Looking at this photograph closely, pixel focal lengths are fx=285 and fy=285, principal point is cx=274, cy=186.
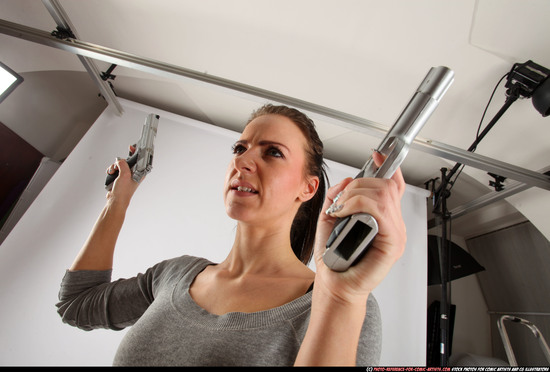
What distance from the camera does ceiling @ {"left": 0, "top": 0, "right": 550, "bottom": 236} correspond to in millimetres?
1020

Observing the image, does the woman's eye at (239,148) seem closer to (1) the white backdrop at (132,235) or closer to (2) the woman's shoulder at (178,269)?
(2) the woman's shoulder at (178,269)

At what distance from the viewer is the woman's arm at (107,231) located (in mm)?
631

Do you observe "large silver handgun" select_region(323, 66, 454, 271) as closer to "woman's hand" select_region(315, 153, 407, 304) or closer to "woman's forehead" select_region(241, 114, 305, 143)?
"woman's hand" select_region(315, 153, 407, 304)

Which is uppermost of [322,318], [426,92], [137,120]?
[137,120]

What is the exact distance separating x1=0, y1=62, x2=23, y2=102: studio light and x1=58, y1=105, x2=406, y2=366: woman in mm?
1127

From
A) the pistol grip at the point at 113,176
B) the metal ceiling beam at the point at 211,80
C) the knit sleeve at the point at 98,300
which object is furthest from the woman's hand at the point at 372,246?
the metal ceiling beam at the point at 211,80

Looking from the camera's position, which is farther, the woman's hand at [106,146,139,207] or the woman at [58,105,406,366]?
the woman's hand at [106,146,139,207]

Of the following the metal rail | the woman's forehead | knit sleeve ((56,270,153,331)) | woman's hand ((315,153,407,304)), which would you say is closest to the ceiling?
the woman's forehead

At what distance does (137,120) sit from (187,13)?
698 mm

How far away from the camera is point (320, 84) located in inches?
52.9

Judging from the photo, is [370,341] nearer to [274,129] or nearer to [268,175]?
[268,175]

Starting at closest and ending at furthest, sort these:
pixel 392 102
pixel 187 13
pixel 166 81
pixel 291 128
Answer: pixel 291 128 → pixel 187 13 → pixel 392 102 → pixel 166 81

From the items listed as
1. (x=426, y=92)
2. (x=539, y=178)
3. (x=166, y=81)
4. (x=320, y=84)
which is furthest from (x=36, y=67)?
(x=539, y=178)

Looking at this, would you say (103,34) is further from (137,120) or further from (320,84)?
(320,84)
